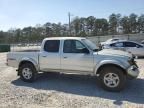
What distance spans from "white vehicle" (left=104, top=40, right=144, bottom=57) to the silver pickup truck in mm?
9128

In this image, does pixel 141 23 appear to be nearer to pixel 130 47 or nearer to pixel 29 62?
pixel 130 47

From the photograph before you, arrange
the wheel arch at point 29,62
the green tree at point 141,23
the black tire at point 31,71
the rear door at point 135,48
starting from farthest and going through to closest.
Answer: the green tree at point 141,23, the rear door at point 135,48, the black tire at point 31,71, the wheel arch at point 29,62

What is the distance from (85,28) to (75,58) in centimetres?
10053

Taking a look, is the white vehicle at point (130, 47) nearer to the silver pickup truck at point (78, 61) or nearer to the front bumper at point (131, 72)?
the silver pickup truck at point (78, 61)

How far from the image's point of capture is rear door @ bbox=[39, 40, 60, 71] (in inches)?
355

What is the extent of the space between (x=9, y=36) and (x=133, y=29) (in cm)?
5173

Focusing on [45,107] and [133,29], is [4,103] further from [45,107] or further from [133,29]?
[133,29]

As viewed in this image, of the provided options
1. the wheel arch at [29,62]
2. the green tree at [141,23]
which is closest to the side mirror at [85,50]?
the wheel arch at [29,62]

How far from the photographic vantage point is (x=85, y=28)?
108 metres

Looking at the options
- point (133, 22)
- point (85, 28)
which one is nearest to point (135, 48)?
point (133, 22)

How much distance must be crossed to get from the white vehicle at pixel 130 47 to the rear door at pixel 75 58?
935cm

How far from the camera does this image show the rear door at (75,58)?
8.34m

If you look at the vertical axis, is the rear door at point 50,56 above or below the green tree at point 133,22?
below

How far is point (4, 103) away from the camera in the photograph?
6.84 meters
